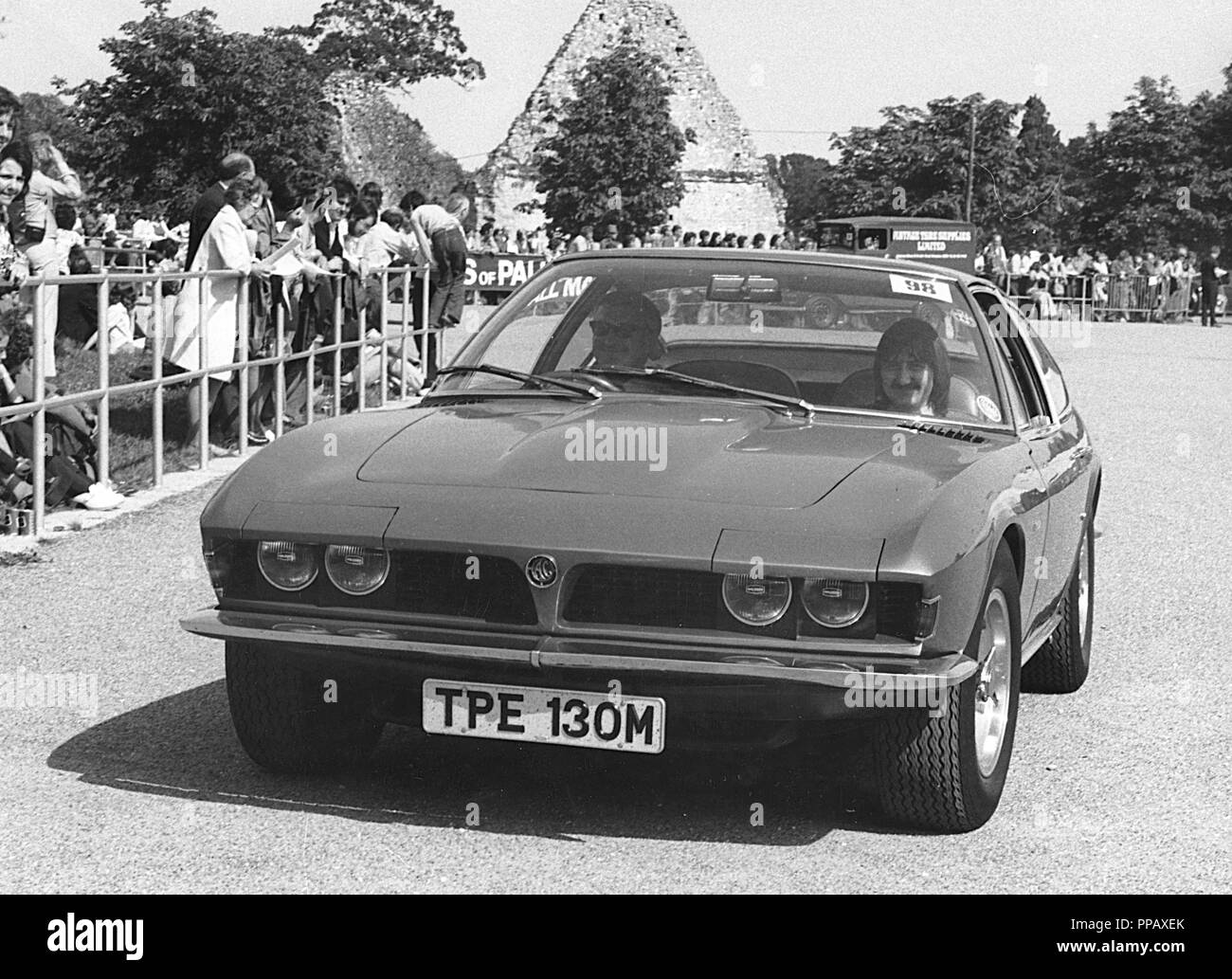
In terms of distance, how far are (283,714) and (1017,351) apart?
2687 mm

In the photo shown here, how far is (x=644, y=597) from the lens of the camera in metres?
4.63

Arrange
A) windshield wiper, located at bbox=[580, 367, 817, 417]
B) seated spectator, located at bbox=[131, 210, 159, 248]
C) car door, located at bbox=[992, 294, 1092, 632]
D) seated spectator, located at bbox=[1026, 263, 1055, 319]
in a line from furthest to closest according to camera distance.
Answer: seated spectator, located at bbox=[1026, 263, 1055, 319], seated spectator, located at bbox=[131, 210, 159, 248], car door, located at bbox=[992, 294, 1092, 632], windshield wiper, located at bbox=[580, 367, 817, 417]

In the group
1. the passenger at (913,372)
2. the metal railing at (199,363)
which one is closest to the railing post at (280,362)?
the metal railing at (199,363)

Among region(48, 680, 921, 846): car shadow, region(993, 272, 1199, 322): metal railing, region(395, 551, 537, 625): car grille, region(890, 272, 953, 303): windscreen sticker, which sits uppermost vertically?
region(890, 272, 953, 303): windscreen sticker

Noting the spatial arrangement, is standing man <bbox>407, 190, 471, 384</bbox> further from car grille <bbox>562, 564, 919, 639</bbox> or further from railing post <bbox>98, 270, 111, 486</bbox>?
car grille <bbox>562, 564, 919, 639</bbox>

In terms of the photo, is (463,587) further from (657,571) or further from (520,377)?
(520,377)

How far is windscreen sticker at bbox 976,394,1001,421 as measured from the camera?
579 centimetres

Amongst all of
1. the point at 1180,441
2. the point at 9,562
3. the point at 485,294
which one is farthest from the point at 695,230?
the point at 9,562

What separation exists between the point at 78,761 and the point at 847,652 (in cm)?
228

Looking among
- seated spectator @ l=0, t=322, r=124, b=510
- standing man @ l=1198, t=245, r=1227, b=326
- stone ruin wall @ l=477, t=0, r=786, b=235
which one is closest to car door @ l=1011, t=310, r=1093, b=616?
seated spectator @ l=0, t=322, r=124, b=510

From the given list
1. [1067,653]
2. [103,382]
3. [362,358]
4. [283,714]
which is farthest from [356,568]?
[362,358]

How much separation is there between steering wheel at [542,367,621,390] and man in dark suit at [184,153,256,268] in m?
7.34

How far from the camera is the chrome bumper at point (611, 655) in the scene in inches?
176
